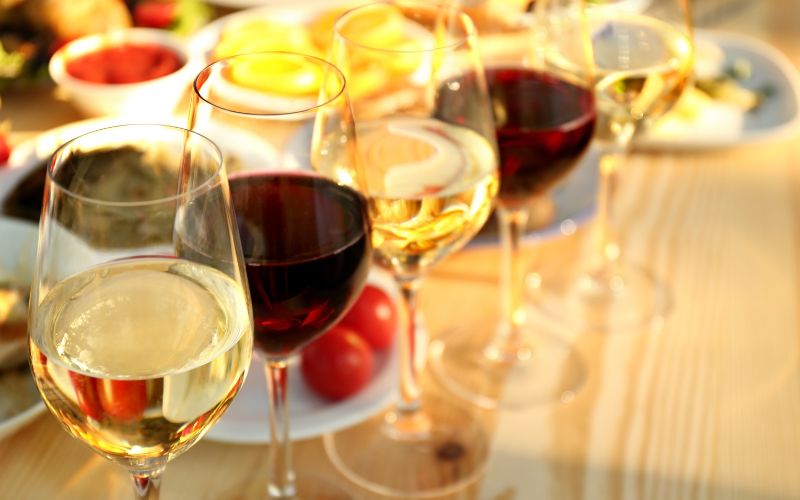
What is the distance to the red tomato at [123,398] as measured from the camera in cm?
62

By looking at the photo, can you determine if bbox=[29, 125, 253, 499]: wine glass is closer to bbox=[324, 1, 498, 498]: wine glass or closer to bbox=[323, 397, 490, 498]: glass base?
bbox=[324, 1, 498, 498]: wine glass

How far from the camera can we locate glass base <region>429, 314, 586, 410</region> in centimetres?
109

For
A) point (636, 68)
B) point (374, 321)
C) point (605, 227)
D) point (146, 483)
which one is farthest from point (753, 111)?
point (146, 483)

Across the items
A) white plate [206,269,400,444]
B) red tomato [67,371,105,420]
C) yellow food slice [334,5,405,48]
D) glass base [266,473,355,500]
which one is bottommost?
glass base [266,473,355,500]

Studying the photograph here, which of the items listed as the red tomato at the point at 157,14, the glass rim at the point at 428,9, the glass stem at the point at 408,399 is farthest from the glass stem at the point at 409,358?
the red tomato at the point at 157,14

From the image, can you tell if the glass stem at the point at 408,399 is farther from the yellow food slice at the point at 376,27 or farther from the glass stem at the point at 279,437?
→ the yellow food slice at the point at 376,27

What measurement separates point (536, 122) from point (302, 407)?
Answer: 365 mm

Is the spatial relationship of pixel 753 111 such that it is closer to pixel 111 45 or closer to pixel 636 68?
pixel 636 68

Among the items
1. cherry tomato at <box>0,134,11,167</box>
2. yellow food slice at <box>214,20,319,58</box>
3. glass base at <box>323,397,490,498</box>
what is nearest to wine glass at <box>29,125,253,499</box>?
glass base at <box>323,397,490,498</box>

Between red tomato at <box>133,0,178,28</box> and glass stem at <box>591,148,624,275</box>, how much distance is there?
912 millimetres

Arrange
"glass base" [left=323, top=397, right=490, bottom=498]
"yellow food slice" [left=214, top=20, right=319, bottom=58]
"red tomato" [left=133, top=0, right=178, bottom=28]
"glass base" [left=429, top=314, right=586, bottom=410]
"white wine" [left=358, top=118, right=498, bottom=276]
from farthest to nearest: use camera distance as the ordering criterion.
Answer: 1. "red tomato" [left=133, top=0, right=178, bottom=28]
2. "yellow food slice" [left=214, top=20, right=319, bottom=58]
3. "glass base" [left=429, top=314, right=586, bottom=410]
4. "glass base" [left=323, top=397, right=490, bottom=498]
5. "white wine" [left=358, top=118, right=498, bottom=276]

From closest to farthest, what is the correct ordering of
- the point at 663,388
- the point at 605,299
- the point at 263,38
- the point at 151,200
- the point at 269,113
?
1. the point at 151,200
2. the point at 269,113
3. the point at 663,388
4. the point at 605,299
5. the point at 263,38

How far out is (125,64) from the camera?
1.68 meters

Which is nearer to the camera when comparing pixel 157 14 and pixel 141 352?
pixel 141 352
